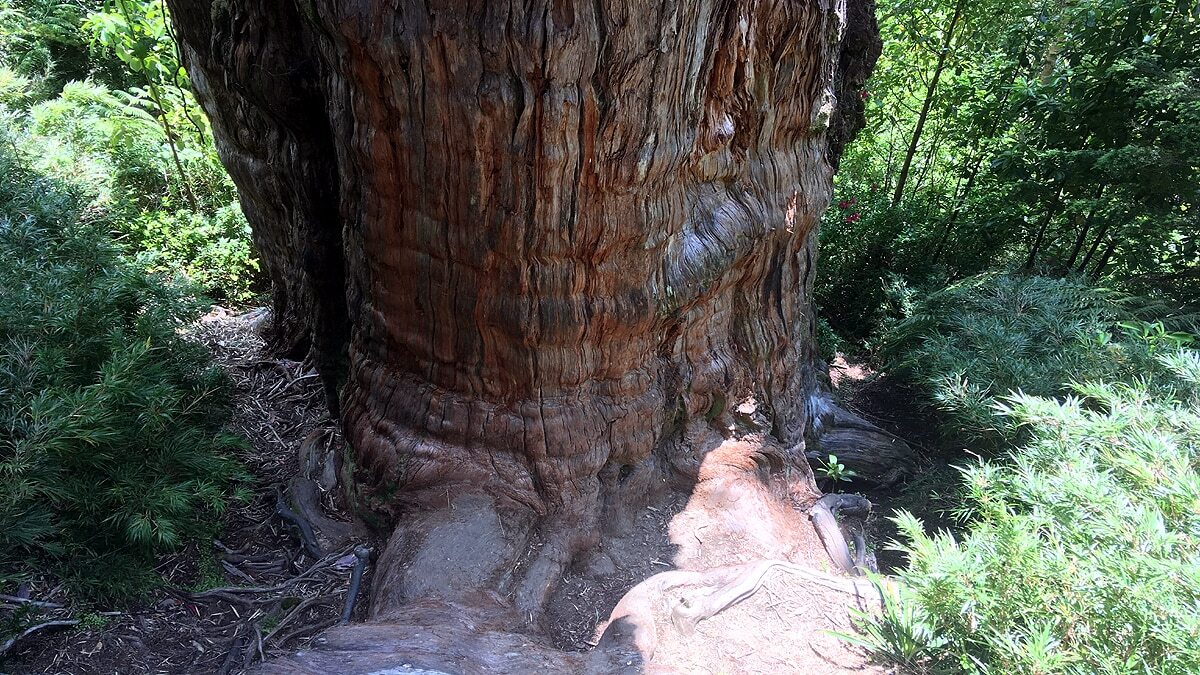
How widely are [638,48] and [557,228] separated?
620 millimetres

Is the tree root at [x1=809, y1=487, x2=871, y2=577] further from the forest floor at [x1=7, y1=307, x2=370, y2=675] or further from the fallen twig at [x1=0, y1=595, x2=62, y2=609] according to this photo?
the fallen twig at [x1=0, y1=595, x2=62, y2=609]

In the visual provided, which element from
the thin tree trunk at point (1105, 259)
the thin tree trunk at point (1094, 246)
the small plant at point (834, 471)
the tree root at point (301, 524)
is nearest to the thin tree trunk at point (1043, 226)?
the thin tree trunk at point (1094, 246)

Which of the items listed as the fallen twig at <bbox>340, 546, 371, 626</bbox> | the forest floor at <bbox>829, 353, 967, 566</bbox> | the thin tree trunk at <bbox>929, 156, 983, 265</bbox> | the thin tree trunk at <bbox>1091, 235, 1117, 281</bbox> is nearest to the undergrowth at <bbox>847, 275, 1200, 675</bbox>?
the forest floor at <bbox>829, 353, 967, 566</bbox>

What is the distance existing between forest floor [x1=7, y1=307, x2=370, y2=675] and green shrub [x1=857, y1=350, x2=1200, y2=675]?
6.52 ft

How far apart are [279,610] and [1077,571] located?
8.59 ft

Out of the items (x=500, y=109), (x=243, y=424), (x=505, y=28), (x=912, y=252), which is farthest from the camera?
(x=912, y=252)

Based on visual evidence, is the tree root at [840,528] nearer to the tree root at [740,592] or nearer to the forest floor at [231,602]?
the tree root at [740,592]

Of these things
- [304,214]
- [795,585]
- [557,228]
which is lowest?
[795,585]

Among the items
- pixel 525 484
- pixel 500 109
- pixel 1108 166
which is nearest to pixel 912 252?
pixel 1108 166

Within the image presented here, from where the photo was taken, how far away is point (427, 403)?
2887mm

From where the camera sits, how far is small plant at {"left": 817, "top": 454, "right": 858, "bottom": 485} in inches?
158

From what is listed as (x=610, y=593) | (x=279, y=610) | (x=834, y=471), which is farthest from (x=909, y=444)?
(x=279, y=610)

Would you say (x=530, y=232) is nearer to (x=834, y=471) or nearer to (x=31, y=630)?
(x=31, y=630)

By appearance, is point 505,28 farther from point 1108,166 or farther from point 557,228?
point 1108,166
